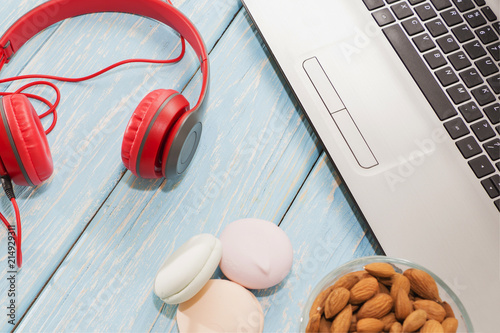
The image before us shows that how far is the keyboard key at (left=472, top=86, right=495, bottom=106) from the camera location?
60 centimetres

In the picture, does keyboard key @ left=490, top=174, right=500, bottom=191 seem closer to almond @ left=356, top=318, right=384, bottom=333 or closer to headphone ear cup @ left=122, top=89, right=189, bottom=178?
almond @ left=356, top=318, right=384, bottom=333

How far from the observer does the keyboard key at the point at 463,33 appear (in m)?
0.62

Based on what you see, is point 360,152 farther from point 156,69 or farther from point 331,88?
point 156,69

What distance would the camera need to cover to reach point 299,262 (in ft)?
1.92

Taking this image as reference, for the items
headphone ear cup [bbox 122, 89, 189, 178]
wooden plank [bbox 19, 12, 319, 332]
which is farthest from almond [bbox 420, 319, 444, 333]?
headphone ear cup [bbox 122, 89, 189, 178]

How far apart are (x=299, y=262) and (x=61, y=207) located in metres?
0.29

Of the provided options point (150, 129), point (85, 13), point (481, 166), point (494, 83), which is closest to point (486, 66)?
point (494, 83)

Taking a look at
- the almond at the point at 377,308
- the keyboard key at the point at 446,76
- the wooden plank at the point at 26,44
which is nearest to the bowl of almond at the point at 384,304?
the almond at the point at 377,308

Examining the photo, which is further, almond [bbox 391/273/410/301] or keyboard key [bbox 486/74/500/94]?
keyboard key [bbox 486/74/500/94]

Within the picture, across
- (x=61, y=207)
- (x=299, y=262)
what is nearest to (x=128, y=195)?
(x=61, y=207)

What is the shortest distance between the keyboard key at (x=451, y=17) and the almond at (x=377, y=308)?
0.36 meters

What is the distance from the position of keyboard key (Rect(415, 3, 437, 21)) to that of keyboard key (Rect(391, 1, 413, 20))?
0.01m

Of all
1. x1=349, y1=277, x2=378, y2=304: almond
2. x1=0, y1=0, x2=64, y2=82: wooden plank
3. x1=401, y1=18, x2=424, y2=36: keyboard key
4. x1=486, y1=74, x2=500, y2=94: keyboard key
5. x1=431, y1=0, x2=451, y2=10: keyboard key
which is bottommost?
x1=349, y1=277, x2=378, y2=304: almond

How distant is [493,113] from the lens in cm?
59
